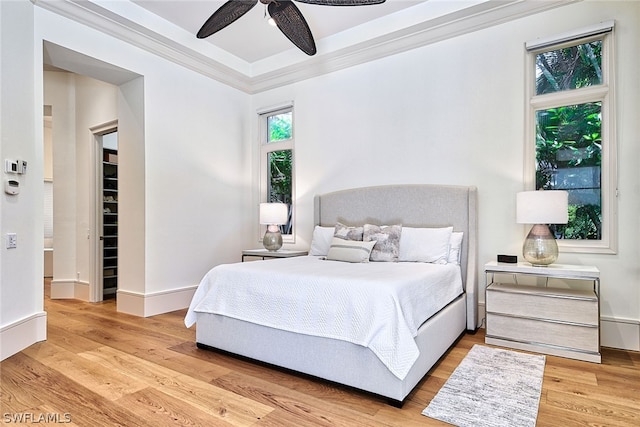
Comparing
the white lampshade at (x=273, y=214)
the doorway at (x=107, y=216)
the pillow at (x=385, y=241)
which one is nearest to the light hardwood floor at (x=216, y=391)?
the pillow at (x=385, y=241)

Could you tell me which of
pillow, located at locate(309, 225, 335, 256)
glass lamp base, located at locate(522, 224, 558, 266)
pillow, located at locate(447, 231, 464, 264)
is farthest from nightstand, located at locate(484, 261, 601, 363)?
pillow, located at locate(309, 225, 335, 256)

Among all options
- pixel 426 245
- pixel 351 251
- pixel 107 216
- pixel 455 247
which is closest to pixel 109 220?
pixel 107 216

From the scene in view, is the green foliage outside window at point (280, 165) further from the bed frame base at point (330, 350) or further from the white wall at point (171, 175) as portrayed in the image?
the bed frame base at point (330, 350)

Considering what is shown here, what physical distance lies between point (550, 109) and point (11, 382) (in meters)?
4.61

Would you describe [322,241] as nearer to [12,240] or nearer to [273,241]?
[273,241]

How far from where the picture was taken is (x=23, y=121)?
3.01m

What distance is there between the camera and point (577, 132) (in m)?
3.22

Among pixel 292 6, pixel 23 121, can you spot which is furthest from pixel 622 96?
pixel 23 121

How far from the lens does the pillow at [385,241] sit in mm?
3465

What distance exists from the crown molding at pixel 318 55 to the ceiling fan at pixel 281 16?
113 centimetres

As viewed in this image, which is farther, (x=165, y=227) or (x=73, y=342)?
(x=165, y=227)

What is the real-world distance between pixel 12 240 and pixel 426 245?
3.42 m

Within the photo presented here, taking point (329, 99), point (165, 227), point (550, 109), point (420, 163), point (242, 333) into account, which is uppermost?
point (329, 99)

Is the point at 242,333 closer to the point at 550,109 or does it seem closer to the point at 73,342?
the point at 73,342
